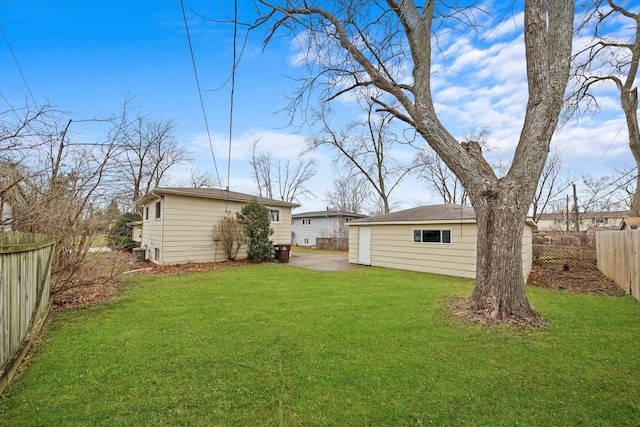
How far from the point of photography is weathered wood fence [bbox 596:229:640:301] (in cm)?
649

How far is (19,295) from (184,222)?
8661 mm

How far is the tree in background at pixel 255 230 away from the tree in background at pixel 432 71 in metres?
6.85

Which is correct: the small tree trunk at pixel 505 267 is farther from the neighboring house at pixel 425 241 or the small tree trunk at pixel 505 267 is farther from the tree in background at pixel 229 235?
the tree in background at pixel 229 235

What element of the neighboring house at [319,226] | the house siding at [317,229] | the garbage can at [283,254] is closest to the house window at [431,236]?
the garbage can at [283,254]

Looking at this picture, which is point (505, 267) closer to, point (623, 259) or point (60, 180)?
point (623, 259)

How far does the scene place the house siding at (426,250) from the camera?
9.66 metres

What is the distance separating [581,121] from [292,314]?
13.1 m

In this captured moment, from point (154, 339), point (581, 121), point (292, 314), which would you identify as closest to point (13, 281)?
point (154, 339)

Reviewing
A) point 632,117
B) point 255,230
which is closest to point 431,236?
point 255,230

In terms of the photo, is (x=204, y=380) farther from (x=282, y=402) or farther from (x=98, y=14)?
(x=98, y=14)

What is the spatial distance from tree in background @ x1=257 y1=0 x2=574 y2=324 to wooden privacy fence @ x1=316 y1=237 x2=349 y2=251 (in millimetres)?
17059

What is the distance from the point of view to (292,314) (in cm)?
520

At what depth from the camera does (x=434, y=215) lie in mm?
10750

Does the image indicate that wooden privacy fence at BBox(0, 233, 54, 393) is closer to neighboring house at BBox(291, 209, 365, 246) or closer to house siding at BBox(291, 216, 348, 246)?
house siding at BBox(291, 216, 348, 246)
